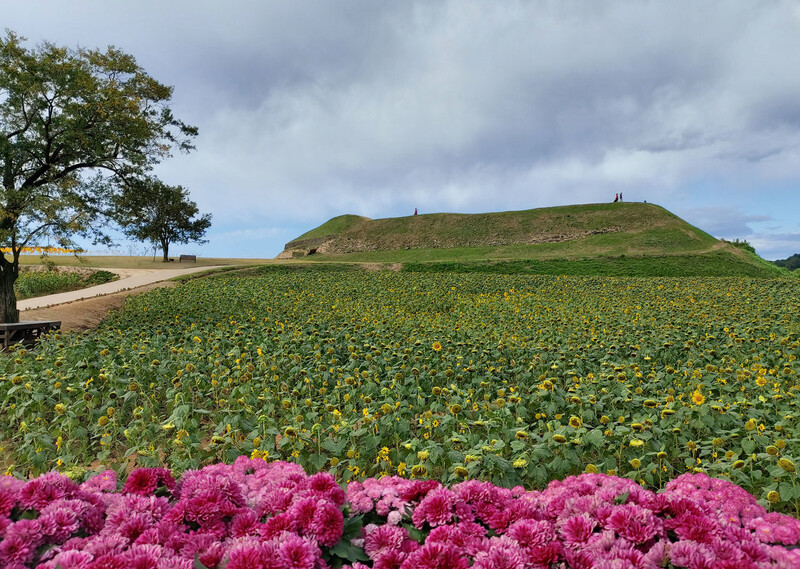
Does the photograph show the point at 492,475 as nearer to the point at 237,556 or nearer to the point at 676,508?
the point at 676,508

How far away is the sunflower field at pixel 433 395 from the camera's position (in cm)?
421

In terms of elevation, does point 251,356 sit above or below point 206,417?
above

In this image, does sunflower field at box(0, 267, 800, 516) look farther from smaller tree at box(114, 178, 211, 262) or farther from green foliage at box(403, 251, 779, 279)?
green foliage at box(403, 251, 779, 279)

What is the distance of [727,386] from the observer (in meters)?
5.89

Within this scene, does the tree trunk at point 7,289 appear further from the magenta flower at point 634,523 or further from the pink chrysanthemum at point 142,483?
the magenta flower at point 634,523

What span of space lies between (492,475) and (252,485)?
2.15 metres

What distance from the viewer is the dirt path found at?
1327 cm

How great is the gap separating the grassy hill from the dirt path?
18125mm

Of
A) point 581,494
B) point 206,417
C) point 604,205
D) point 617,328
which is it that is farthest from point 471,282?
point 604,205

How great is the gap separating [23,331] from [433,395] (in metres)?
9.90

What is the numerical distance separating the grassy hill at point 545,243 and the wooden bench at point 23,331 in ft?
72.2

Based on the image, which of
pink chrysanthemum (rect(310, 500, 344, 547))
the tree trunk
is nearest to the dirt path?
the tree trunk

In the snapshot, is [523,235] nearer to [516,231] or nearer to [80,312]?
[516,231]

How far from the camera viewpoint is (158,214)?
2562 centimetres
